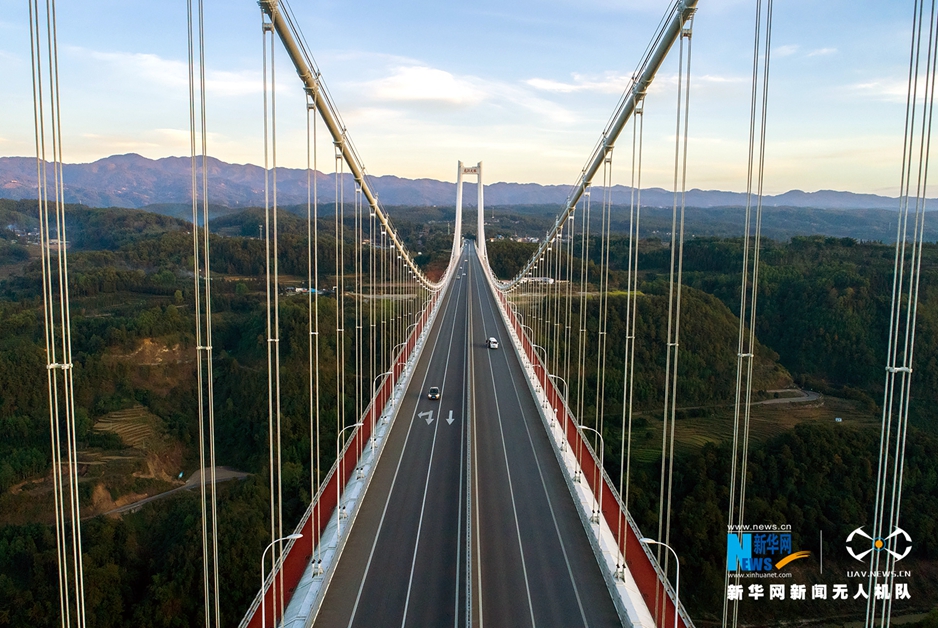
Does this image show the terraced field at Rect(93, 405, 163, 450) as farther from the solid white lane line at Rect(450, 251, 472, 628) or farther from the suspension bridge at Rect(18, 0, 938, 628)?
the solid white lane line at Rect(450, 251, 472, 628)

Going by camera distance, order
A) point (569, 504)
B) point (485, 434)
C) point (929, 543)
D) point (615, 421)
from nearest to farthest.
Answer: point (569, 504) < point (485, 434) < point (929, 543) < point (615, 421)

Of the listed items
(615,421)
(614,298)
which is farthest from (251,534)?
(614,298)

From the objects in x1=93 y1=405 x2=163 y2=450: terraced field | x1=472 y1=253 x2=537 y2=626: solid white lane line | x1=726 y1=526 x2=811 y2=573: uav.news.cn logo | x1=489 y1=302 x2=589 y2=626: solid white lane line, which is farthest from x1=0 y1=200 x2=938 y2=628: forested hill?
x1=489 y1=302 x2=589 y2=626: solid white lane line

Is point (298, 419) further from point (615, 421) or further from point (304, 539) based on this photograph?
point (304, 539)

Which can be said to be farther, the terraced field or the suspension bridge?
the terraced field

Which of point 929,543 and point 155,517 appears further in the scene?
point 155,517

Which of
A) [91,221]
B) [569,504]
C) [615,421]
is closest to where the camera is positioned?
[569,504]

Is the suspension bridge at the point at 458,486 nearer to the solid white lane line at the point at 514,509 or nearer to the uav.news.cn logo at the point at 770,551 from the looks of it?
the solid white lane line at the point at 514,509

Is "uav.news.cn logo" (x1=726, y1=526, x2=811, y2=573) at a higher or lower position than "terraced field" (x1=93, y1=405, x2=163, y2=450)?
lower

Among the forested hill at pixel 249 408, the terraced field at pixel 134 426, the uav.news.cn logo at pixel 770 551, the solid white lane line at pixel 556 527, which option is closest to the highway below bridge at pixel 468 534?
the solid white lane line at pixel 556 527
